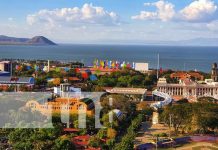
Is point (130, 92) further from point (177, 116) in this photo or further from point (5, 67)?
point (5, 67)

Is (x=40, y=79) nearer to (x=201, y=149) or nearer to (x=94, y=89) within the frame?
(x=94, y=89)

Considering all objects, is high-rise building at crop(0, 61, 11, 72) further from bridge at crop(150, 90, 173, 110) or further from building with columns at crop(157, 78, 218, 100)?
bridge at crop(150, 90, 173, 110)

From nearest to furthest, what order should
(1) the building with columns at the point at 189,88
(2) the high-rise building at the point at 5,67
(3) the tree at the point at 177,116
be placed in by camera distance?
(3) the tree at the point at 177,116 < (1) the building with columns at the point at 189,88 < (2) the high-rise building at the point at 5,67

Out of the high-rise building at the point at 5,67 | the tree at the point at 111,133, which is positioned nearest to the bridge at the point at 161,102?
the tree at the point at 111,133

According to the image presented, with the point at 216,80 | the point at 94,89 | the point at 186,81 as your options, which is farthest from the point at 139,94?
the point at 216,80

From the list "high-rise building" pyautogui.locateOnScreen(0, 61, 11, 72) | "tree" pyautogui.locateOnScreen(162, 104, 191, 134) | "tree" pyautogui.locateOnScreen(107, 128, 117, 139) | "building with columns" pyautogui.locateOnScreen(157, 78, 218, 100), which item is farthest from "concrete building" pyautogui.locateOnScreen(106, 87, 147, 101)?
"high-rise building" pyautogui.locateOnScreen(0, 61, 11, 72)

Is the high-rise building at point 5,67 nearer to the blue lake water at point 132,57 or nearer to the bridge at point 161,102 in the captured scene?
the bridge at point 161,102
